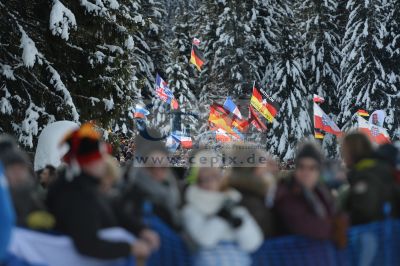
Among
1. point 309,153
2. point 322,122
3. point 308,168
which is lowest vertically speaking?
point 308,168

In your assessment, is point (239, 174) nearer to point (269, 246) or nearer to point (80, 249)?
point (269, 246)

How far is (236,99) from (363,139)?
27814 mm

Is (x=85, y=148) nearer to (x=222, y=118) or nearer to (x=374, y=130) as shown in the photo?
(x=374, y=130)

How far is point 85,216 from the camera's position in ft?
11.7

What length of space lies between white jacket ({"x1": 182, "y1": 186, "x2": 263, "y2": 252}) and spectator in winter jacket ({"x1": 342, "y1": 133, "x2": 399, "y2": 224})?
0.95 metres

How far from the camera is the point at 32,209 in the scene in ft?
12.7

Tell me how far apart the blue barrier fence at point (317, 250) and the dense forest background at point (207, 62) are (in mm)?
8220

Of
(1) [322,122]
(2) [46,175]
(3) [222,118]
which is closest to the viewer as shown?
(2) [46,175]

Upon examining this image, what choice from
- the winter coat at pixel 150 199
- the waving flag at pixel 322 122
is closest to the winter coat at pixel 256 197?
the winter coat at pixel 150 199

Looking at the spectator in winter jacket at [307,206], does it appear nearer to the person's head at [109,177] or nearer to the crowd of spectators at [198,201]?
the crowd of spectators at [198,201]

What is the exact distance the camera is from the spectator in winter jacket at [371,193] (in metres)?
4.63

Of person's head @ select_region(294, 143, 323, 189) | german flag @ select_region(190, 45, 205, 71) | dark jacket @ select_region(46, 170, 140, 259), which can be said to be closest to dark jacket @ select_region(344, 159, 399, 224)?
person's head @ select_region(294, 143, 323, 189)

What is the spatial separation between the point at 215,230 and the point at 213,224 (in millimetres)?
44

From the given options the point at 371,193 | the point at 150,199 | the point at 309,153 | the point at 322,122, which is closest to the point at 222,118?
the point at 322,122
